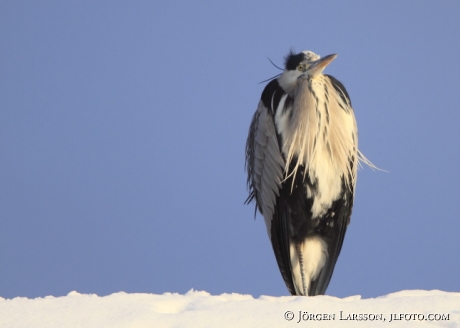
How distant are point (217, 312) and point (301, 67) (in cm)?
215

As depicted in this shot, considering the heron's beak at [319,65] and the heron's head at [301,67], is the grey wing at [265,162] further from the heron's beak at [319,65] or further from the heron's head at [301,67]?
the heron's beak at [319,65]

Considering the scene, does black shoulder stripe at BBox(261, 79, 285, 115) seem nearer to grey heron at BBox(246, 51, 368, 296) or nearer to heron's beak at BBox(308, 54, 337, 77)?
grey heron at BBox(246, 51, 368, 296)

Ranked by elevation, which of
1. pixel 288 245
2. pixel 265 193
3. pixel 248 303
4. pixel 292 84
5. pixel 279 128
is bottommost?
pixel 248 303

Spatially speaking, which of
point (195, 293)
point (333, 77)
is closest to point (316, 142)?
point (333, 77)

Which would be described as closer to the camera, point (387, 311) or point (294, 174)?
point (387, 311)

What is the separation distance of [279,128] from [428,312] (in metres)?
1.85

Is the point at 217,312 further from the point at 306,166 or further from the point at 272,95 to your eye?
the point at 272,95

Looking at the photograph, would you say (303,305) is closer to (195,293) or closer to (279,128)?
(195,293)

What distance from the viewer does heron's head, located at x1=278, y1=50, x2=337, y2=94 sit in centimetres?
414

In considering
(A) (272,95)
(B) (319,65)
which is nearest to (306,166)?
(A) (272,95)

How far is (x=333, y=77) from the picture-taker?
4.38m

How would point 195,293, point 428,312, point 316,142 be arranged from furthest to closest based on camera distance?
point 316,142
point 195,293
point 428,312

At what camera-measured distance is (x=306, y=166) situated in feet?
13.6

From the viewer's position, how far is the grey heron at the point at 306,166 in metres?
4.14
